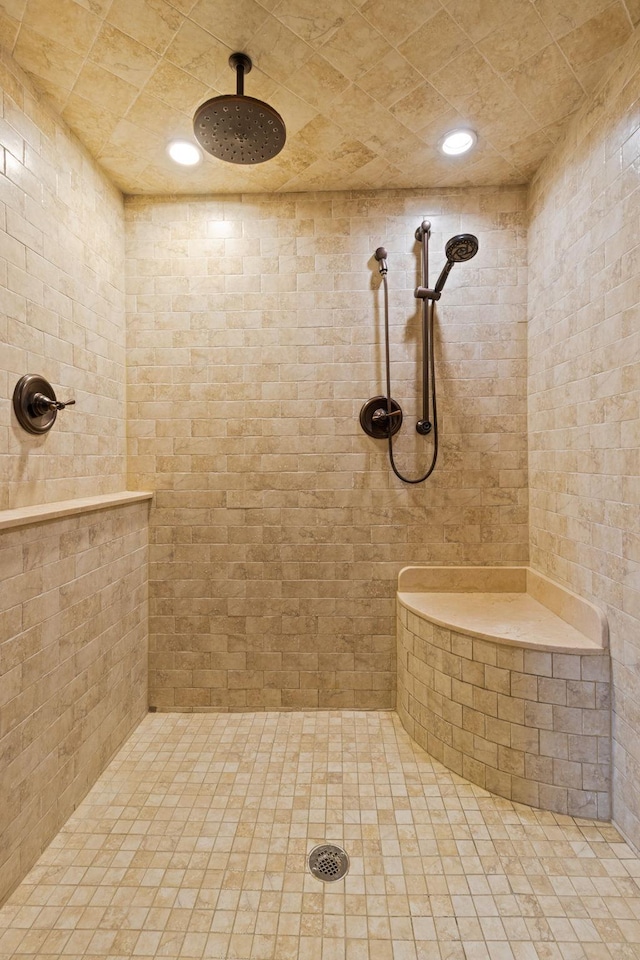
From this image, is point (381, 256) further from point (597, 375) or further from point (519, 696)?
point (519, 696)

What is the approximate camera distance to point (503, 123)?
1.61 metres

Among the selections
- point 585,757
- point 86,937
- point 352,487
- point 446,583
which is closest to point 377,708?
point 446,583

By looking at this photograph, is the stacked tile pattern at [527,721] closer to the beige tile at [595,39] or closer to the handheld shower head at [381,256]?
the handheld shower head at [381,256]

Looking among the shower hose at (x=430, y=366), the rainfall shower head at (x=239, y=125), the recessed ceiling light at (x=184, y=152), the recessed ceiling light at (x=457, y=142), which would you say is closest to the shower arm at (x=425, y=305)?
the shower hose at (x=430, y=366)

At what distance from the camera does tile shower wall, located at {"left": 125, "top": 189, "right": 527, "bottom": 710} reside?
6.66 feet

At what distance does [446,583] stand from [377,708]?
0.72 m

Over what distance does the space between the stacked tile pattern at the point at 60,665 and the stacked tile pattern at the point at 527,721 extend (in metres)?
1.40

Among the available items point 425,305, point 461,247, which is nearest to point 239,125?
point 461,247

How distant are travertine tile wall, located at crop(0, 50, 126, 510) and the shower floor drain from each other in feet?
4.97

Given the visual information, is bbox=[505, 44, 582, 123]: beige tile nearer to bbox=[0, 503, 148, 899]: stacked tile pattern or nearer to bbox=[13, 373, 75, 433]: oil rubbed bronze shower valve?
bbox=[13, 373, 75, 433]: oil rubbed bronze shower valve

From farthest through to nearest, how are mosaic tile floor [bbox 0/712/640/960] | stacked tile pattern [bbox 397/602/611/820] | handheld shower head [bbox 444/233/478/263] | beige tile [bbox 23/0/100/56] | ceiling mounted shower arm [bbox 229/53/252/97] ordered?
handheld shower head [bbox 444/233/478/263]
stacked tile pattern [bbox 397/602/611/820]
ceiling mounted shower arm [bbox 229/53/252/97]
beige tile [bbox 23/0/100/56]
mosaic tile floor [bbox 0/712/640/960]

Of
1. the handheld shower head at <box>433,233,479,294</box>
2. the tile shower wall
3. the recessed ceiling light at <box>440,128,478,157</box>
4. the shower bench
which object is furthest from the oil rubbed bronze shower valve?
the recessed ceiling light at <box>440,128,478,157</box>

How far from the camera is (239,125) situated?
135cm

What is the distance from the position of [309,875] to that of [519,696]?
91 centimetres
